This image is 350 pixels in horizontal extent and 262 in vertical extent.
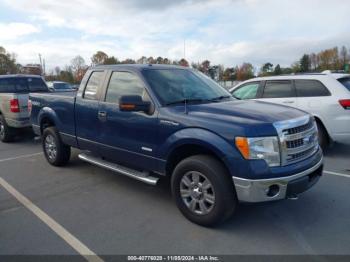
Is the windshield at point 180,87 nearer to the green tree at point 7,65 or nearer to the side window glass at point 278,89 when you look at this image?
the side window glass at point 278,89

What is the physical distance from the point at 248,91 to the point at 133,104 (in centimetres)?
493

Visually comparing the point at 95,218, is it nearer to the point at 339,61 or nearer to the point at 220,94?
the point at 220,94

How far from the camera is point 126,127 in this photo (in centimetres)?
458

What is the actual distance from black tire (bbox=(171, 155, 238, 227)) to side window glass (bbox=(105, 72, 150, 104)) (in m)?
1.14

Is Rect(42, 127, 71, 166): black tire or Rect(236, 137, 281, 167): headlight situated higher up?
Rect(236, 137, 281, 167): headlight

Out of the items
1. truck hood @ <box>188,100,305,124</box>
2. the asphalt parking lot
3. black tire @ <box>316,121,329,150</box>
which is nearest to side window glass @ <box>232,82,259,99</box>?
black tire @ <box>316,121,329,150</box>

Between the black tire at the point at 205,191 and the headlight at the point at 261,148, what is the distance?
0.38 meters

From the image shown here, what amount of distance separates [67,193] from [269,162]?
125 inches

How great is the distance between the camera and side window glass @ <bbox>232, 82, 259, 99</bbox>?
8.16 metres

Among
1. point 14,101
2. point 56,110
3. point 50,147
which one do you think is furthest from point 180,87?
point 14,101

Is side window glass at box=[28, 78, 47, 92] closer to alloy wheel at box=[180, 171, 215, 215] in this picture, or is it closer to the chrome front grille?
alloy wheel at box=[180, 171, 215, 215]

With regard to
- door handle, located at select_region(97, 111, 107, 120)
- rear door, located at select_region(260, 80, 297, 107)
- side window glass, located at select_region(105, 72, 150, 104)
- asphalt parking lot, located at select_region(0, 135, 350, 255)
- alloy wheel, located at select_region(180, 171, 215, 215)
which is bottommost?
asphalt parking lot, located at select_region(0, 135, 350, 255)

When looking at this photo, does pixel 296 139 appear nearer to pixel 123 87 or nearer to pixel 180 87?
pixel 180 87

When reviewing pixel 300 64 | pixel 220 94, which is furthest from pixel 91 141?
pixel 300 64
